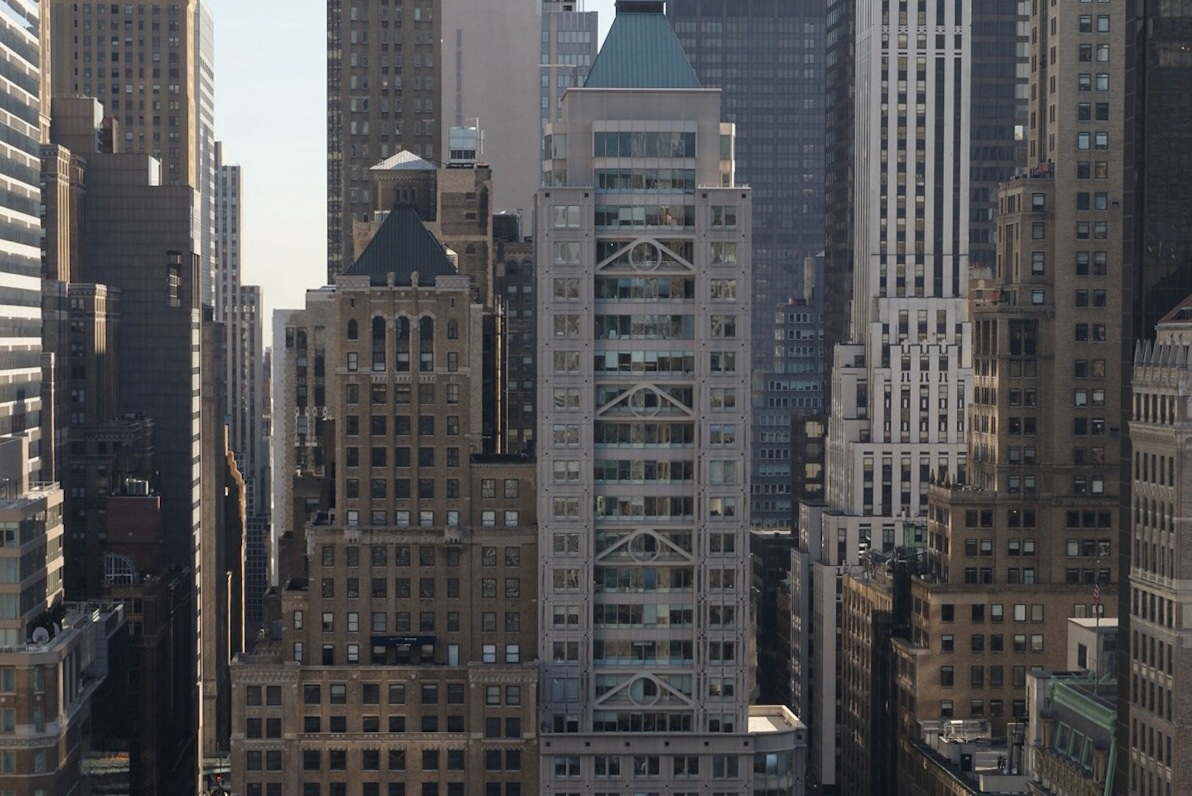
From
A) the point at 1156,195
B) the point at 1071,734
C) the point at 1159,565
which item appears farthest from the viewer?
the point at 1071,734

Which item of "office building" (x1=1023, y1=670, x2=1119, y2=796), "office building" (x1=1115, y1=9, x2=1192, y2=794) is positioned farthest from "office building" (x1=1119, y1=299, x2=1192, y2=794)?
"office building" (x1=1023, y1=670, x2=1119, y2=796)

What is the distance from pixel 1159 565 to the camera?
169 m

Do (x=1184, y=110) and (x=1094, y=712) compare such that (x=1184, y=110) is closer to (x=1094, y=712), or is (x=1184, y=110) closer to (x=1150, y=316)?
(x=1150, y=316)

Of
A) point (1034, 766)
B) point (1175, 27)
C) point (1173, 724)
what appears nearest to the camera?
point (1173, 724)

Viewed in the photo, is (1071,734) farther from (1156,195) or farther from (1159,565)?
(1156,195)

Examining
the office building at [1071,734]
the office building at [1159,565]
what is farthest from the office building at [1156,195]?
the office building at [1071,734]

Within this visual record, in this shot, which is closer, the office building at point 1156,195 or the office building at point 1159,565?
the office building at point 1159,565

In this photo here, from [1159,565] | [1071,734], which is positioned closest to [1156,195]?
[1159,565]

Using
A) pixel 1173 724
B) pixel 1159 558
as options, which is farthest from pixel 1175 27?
pixel 1173 724

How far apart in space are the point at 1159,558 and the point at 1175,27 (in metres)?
42.7

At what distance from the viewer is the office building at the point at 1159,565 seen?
16525cm

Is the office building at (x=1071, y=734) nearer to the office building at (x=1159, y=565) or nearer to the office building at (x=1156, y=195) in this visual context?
the office building at (x=1156, y=195)

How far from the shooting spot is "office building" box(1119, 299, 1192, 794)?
6506 inches

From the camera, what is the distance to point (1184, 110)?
6949 inches
